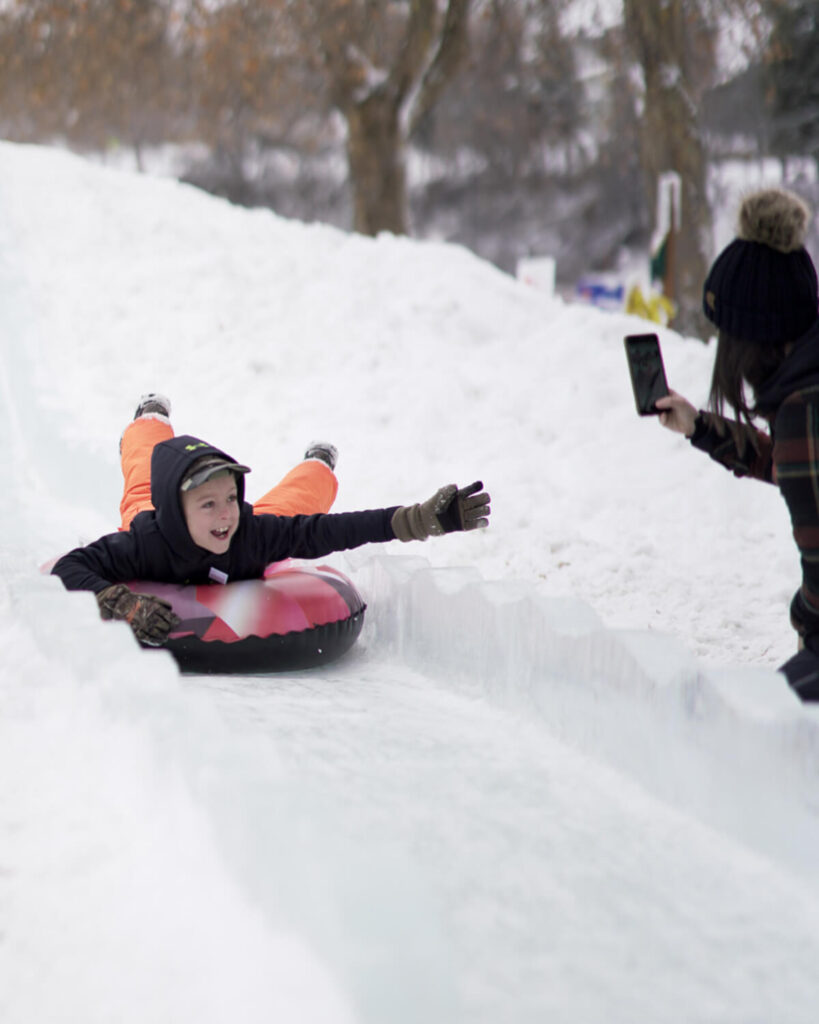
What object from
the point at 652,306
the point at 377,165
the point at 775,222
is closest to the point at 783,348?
the point at 775,222

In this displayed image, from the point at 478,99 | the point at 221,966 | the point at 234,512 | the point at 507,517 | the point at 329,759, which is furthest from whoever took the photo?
the point at 478,99

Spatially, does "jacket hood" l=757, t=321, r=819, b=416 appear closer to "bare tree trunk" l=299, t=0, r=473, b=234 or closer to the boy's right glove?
the boy's right glove

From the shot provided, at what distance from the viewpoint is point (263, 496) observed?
4.60 metres

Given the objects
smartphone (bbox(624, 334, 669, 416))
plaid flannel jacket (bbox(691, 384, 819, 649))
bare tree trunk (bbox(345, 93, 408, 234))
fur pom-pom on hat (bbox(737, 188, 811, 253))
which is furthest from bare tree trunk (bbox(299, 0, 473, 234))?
plaid flannel jacket (bbox(691, 384, 819, 649))

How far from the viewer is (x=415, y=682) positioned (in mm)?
3459

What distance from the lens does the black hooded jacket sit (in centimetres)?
341

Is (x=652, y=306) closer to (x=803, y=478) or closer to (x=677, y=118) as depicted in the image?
(x=677, y=118)

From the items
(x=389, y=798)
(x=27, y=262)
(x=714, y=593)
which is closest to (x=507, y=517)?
(x=714, y=593)

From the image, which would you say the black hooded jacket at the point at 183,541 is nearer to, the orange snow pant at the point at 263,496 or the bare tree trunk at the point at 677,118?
the orange snow pant at the point at 263,496

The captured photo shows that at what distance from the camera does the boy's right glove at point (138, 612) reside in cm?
319

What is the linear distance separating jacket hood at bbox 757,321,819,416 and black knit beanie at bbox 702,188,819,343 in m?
0.06

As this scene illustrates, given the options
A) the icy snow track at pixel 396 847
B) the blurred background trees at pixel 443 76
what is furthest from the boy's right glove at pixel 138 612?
the blurred background trees at pixel 443 76

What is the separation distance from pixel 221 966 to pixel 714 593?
3.61 m

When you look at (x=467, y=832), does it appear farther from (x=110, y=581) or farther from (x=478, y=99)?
(x=478, y=99)
